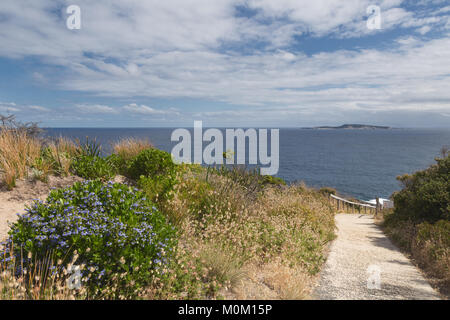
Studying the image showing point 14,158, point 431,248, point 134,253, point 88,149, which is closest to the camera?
point 134,253

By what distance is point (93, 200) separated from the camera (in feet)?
14.8

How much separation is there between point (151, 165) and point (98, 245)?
18.2 feet

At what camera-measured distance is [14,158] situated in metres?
7.46

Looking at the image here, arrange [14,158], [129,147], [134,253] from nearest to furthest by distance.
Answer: [134,253] → [14,158] → [129,147]

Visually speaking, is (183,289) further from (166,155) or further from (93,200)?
(166,155)

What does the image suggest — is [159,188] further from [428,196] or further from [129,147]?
[428,196]

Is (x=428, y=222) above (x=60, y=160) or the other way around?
the other way around

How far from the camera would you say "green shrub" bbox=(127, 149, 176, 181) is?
915 centimetres

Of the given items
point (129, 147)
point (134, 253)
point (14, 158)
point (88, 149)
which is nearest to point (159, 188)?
point (134, 253)

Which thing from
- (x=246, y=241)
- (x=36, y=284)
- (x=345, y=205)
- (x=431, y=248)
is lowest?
(x=345, y=205)

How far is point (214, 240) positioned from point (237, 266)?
3.00 ft

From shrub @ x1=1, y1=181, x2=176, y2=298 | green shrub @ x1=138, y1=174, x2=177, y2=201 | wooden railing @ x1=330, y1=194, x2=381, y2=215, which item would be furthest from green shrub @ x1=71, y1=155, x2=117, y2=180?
wooden railing @ x1=330, y1=194, x2=381, y2=215

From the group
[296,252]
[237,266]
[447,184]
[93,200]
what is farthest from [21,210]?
[447,184]

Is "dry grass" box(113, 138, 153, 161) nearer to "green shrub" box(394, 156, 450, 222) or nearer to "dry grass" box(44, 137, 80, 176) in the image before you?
"dry grass" box(44, 137, 80, 176)
